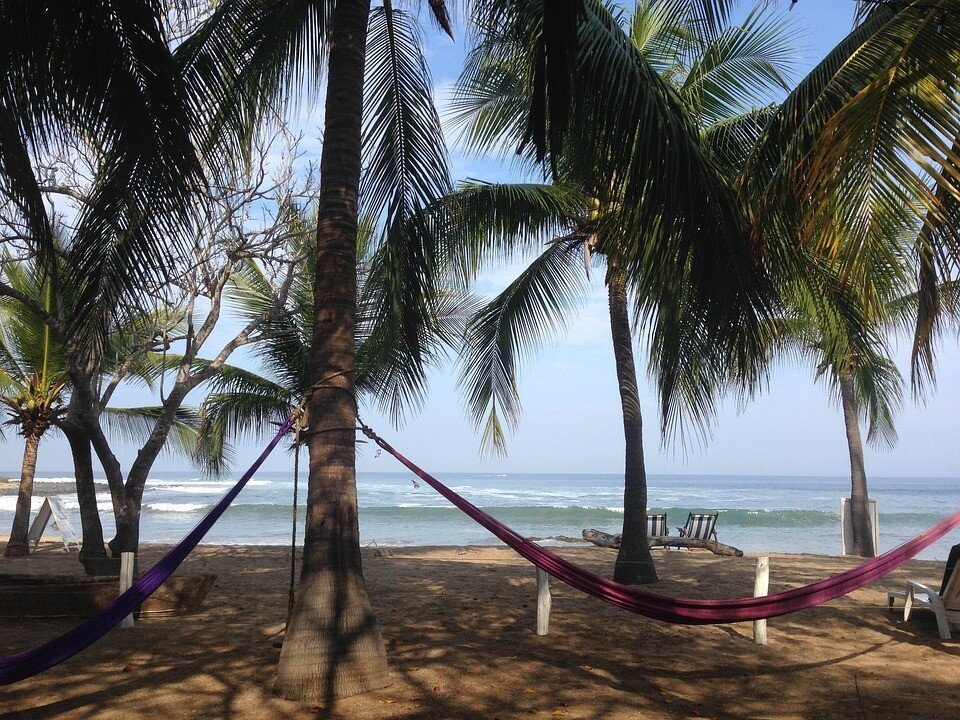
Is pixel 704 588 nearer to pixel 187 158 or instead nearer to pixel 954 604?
pixel 954 604

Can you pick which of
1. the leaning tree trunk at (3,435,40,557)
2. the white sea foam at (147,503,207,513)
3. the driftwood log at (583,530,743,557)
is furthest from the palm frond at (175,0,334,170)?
the white sea foam at (147,503,207,513)

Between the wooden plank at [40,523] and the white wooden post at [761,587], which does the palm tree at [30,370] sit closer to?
Answer: the wooden plank at [40,523]

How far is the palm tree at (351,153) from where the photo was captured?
3.39 metres

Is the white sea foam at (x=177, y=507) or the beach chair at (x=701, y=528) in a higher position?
the beach chair at (x=701, y=528)

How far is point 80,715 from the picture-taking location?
3166mm

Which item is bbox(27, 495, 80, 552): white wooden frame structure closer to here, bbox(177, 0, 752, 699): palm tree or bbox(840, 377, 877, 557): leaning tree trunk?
bbox(177, 0, 752, 699): palm tree

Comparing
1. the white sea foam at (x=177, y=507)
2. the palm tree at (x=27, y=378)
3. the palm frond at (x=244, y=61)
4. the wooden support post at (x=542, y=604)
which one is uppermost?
the palm frond at (x=244, y=61)

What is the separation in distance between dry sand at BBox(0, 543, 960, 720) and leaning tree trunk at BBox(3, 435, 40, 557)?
177 inches

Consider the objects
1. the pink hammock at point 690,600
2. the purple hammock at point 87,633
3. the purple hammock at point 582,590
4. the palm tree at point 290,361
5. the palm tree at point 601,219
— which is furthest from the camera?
the palm tree at point 290,361

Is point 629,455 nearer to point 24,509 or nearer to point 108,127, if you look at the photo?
point 108,127

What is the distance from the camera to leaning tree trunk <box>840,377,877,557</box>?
10.5 m

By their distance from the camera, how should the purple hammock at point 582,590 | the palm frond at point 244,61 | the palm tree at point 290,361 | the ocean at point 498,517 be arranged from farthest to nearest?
1. the ocean at point 498,517
2. the palm tree at point 290,361
3. the palm frond at point 244,61
4. the purple hammock at point 582,590

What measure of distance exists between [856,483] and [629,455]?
17.9 feet

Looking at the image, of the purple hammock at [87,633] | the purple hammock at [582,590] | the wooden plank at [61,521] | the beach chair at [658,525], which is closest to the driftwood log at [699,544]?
the beach chair at [658,525]
